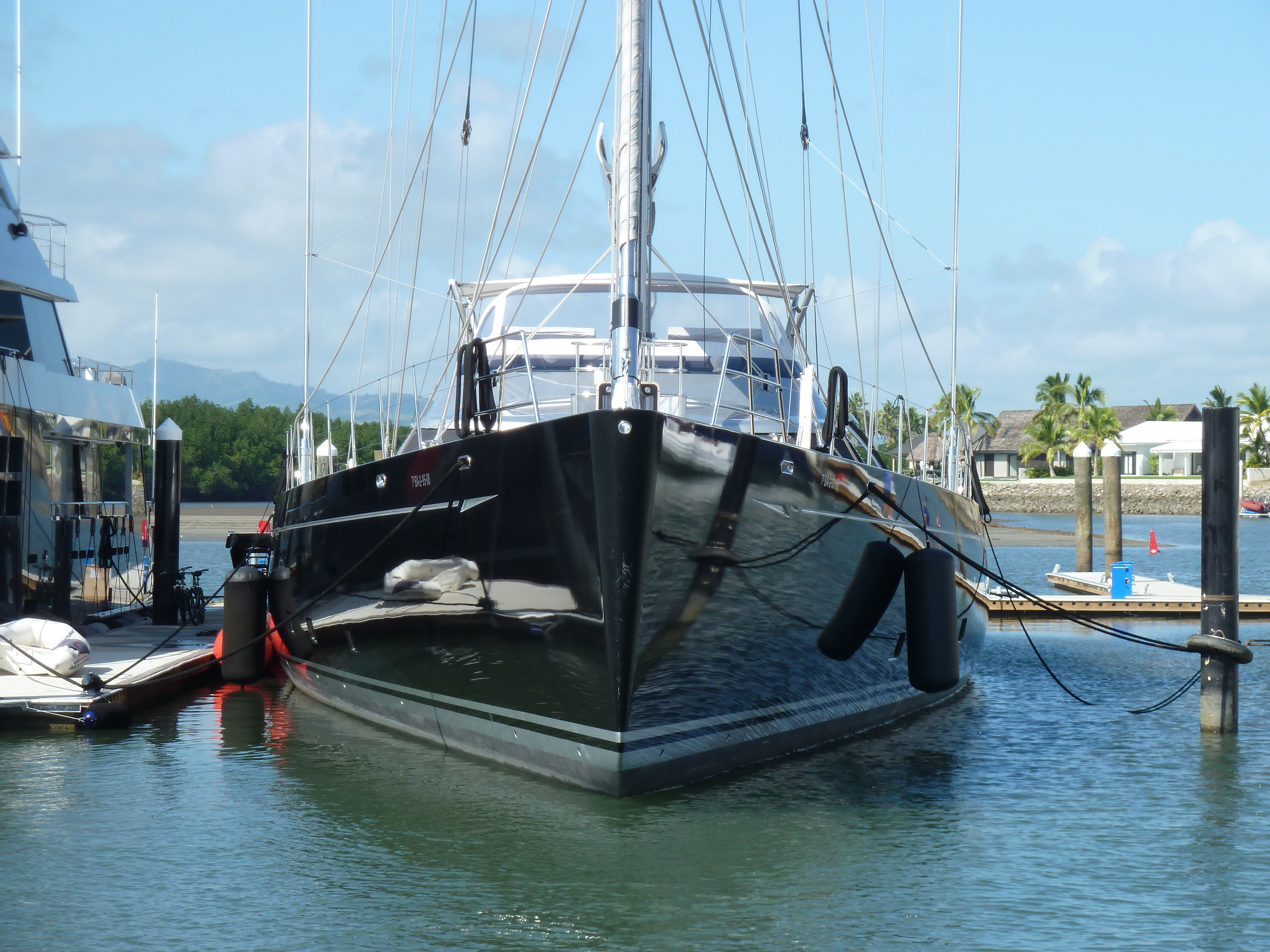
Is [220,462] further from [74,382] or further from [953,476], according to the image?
[953,476]

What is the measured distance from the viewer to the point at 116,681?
32.9 ft

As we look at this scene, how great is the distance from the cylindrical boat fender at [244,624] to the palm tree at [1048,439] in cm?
7446

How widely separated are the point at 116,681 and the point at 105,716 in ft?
2.68

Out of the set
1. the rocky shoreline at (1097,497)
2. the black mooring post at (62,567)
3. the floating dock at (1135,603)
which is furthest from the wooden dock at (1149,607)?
the rocky shoreline at (1097,497)

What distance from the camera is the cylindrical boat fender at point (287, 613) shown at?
1045cm

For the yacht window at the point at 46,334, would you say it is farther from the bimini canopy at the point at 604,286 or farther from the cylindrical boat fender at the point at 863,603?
the cylindrical boat fender at the point at 863,603

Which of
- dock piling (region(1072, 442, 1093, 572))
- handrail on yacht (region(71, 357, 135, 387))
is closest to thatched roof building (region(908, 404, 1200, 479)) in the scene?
dock piling (region(1072, 442, 1093, 572))

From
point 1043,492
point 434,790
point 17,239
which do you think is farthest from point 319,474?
point 1043,492

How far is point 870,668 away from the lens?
8.83 m

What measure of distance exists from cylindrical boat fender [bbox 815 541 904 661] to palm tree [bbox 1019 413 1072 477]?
7514cm

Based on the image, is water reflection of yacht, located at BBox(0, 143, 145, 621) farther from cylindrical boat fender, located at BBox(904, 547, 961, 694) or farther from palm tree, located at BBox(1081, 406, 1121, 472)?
palm tree, located at BBox(1081, 406, 1121, 472)

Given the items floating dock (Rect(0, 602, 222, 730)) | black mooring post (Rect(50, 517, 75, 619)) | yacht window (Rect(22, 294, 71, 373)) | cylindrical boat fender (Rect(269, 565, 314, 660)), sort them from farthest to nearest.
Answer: yacht window (Rect(22, 294, 71, 373)), black mooring post (Rect(50, 517, 75, 619)), cylindrical boat fender (Rect(269, 565, 314, 660)), floating dock (Rect(0, 602, 222, 730))

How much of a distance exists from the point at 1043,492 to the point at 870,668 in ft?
214

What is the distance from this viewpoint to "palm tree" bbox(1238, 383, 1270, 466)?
75.3 meters
